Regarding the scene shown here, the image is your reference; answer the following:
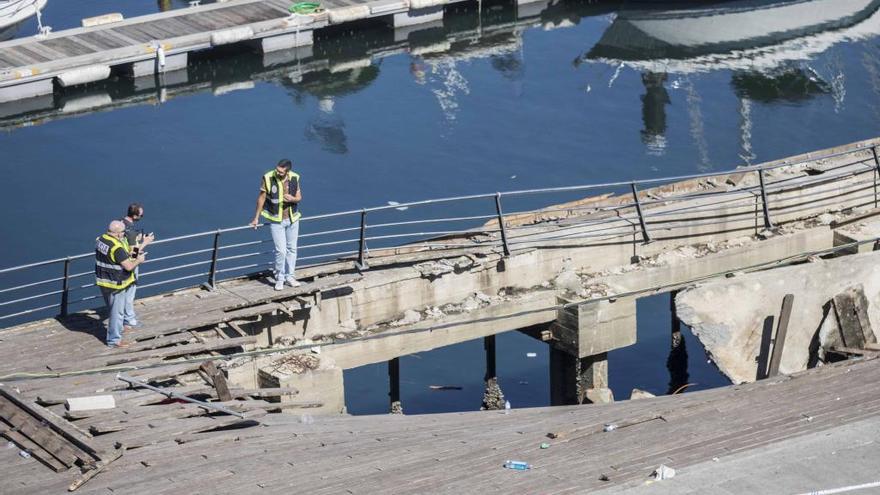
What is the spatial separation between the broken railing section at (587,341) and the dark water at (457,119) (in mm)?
5606

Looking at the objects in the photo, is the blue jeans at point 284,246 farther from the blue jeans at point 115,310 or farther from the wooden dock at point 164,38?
the wooden dock at point 164,38

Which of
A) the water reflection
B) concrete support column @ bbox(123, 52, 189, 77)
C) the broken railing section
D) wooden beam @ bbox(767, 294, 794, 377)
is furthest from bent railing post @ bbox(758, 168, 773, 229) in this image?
concrete support column @ bbox(123, 52, 189, 77)

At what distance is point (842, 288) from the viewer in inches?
1003

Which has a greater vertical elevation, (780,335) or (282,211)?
(282,211)

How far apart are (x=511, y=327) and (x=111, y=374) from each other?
7.27 m

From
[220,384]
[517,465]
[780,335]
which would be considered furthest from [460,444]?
[780,335]

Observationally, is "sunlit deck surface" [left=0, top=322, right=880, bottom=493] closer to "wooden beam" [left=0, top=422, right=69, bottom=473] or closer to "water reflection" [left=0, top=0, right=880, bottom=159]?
"wooden beam" [left=0, top=422, right=69, bottom=473]

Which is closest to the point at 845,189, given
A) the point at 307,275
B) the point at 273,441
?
the point at 307,275

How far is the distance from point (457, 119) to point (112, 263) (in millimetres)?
27705

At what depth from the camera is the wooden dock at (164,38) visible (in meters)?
48.0

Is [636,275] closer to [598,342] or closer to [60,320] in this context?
[598,342]

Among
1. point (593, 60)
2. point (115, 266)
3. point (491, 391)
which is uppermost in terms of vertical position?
point (593, 60)

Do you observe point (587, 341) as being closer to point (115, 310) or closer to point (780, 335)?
point (780, 335)

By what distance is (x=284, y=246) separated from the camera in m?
22.7
